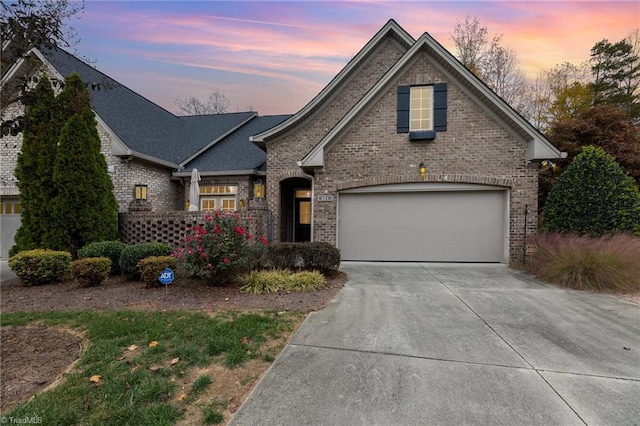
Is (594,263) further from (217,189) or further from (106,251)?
(217,189)

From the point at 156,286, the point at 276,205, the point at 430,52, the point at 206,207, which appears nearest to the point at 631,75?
the point at 430,52

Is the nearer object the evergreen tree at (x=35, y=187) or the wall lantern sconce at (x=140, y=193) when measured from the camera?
the evergreen tree at (x=35, y=187)

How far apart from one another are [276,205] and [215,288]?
16.7ft

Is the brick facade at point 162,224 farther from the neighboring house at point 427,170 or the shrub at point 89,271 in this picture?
the shrub at point 89,271

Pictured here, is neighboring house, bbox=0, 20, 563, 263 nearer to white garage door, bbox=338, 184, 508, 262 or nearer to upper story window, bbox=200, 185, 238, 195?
white garage door, bbox=338, 184, 508, 262

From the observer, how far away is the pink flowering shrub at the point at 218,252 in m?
5.83

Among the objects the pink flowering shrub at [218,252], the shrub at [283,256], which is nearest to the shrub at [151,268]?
the pink flowering shrub at [218,252]

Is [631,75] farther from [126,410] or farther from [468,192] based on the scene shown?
A: [126,410]

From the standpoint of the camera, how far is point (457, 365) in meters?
3.12

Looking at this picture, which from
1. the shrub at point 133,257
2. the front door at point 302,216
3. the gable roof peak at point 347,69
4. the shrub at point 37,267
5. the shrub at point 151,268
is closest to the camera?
the shrub at point 151,268

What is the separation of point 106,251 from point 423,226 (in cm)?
882

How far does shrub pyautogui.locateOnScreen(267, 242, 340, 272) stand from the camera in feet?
22.9

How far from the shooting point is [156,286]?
245 inches

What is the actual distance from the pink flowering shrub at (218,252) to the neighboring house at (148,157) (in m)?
4.89
